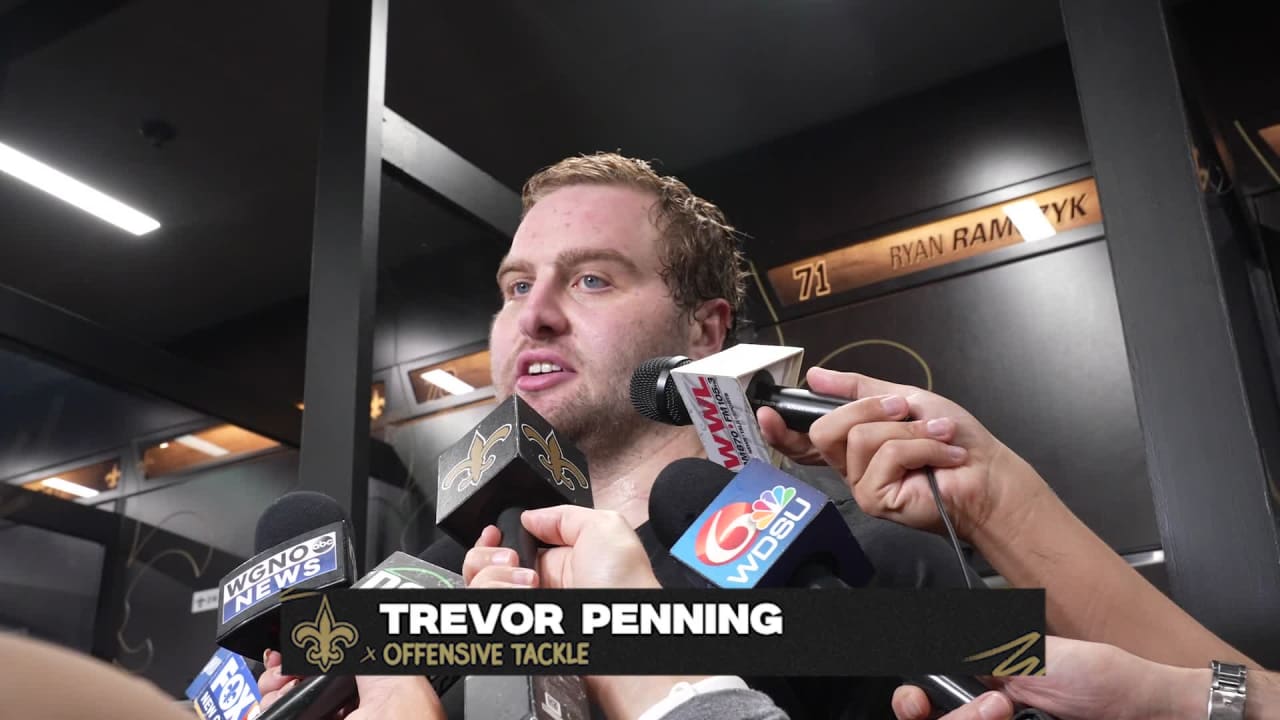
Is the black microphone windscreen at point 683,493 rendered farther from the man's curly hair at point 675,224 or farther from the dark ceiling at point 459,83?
the dark ceiling at point 459,83

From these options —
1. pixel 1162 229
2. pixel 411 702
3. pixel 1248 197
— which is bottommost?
pixel 411 702

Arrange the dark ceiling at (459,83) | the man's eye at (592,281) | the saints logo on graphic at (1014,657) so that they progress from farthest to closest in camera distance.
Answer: the dark ceiling at (459,83) < the man's eye at (592,281) < the saints logo on graphic at (1014,657)

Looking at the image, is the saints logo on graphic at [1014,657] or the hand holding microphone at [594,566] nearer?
the saints logo on graphic at [1014,657]

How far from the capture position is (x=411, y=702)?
745 mm

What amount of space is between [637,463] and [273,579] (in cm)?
57

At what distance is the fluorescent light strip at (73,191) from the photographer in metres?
3.60

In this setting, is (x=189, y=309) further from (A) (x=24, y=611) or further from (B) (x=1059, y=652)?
(B) (x=1059, y=652)

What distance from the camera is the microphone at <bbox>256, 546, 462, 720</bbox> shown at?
2.60 ft

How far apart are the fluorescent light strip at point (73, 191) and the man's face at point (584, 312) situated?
9.06ft

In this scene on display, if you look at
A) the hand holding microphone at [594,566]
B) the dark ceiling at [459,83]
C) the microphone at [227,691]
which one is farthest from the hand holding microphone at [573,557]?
the dark ceiling at [459,83]

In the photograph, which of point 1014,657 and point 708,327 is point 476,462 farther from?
point 708,327

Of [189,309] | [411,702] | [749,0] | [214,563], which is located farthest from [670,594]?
[189,309]

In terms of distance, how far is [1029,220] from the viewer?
3.27m

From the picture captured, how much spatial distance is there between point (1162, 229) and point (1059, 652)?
1.97 ft
